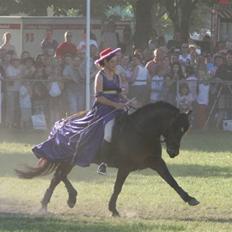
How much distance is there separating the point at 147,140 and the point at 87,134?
0.74m

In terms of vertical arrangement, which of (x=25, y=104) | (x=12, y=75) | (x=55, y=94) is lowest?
(x=25, y=104)

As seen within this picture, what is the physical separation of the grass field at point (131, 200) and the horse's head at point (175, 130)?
87 cm

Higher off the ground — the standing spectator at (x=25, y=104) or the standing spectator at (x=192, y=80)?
the standing spectator at (x=192, y=80)

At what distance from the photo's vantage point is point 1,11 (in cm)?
3194

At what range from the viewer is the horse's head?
900 centimetres

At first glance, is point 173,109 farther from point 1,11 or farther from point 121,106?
point 1,11

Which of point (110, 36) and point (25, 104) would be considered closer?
point (25, 104)

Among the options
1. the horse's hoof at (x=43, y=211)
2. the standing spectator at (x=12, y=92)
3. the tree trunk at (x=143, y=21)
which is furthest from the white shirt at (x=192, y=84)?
the horse's hoof at (x=43, y=211)

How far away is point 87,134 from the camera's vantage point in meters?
9.22

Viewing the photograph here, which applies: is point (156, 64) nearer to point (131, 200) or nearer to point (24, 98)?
point (24, 98)

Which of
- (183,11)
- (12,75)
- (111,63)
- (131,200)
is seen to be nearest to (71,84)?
(12,75)

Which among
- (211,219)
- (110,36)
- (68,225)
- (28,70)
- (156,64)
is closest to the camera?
(68,225)

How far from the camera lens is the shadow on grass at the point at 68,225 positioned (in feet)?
26.1

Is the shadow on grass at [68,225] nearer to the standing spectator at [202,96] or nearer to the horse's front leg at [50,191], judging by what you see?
the horse's front leg at [50,191]
